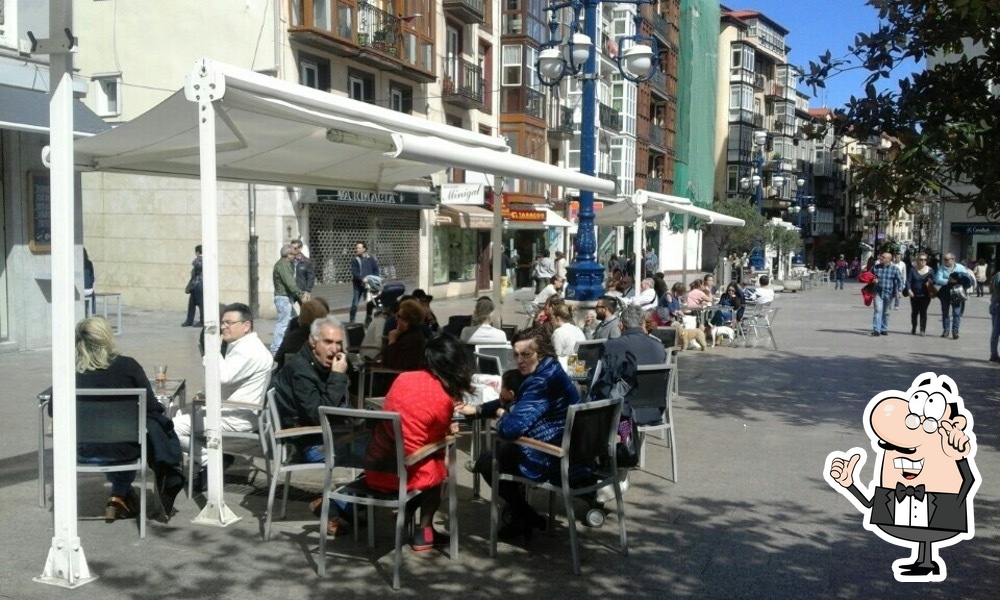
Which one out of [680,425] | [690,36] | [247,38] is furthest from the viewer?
[690,36]

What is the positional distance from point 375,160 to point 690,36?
46.0m

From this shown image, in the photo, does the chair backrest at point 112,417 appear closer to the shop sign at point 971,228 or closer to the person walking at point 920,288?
the person walking at point 920,288

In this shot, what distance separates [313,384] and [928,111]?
6.35 meters

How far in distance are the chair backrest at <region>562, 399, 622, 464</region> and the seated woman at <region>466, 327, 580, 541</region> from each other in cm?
15

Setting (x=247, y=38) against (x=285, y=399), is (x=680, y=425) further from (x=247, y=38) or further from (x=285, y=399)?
(x=247, y=38)

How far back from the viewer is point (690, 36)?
5147 cm

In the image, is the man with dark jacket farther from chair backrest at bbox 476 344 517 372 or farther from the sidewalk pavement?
chair backrest at bbox 476 344 517 372

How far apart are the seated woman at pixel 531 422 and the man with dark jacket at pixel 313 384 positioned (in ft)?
3.18

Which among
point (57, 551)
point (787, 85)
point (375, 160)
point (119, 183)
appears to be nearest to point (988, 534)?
point (57, 551)

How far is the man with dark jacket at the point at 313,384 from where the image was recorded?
17.9ft

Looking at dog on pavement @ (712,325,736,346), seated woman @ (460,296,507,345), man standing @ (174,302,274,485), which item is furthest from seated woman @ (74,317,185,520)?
dog on pavement @ (712,325,736,346)

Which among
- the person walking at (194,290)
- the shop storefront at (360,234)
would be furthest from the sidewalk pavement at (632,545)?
the shop storefront at (360,234)

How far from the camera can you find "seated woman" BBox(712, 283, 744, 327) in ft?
50.6

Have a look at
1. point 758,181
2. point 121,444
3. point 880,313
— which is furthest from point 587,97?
point 758,181
